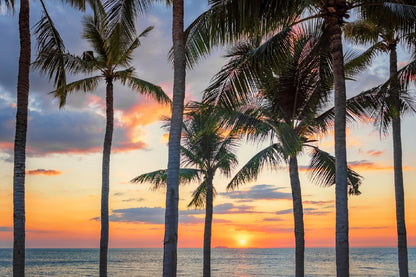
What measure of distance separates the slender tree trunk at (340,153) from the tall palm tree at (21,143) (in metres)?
7.10

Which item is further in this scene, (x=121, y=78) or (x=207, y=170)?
(x=207, y=170)

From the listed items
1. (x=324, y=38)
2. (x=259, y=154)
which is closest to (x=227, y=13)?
(x=324, y=38)

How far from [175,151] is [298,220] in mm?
8482

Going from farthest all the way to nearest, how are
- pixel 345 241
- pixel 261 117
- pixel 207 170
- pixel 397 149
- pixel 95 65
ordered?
1. pixel 207 170
2. pixel 95 65
3. pixel 261 117
4. pixel 397 149
5. pixel 345 241

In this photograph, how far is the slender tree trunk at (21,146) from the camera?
1130 centimetres

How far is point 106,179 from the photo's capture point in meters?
19.3

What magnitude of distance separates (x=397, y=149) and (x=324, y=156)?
2821 mm

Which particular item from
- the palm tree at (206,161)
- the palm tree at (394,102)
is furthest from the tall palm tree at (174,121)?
the palm tree at (206,161)

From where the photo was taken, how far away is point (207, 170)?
1033 inches

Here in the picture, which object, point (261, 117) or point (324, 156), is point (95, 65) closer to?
point (261, 117)

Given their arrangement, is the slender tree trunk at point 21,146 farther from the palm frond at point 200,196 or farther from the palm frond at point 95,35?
the palm frond at point 200,196

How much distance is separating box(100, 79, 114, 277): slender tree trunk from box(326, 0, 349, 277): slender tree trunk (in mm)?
10245

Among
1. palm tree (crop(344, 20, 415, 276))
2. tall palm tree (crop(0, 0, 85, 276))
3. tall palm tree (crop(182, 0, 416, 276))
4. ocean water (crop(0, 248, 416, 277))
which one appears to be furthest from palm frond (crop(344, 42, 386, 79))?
ocean water (crop(0, 248, 416, 277))

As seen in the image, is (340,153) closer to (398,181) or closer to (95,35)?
(398,181)
